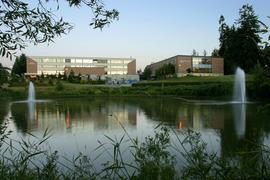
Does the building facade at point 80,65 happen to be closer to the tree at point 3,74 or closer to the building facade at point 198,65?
the building facade at point 198,65

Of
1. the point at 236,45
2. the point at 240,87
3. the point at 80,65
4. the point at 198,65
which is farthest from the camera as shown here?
the point at 80,65

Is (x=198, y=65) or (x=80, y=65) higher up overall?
(x=80, y=65)

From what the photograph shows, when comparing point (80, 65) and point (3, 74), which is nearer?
point (3, 74)

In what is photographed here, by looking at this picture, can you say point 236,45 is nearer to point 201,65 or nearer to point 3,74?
point 201,65

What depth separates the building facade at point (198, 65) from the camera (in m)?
98.8

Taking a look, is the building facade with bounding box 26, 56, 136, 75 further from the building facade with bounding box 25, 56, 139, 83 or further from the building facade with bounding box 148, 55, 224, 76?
the building facade with bounding box 148, 55, 224, 76

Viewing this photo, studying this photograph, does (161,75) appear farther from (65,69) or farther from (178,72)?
(65,69)

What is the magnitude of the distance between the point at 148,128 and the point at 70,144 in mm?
5008

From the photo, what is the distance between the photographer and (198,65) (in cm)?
10156

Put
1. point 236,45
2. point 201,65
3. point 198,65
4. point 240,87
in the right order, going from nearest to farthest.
A: point 240,87
point 236,45
point 201,65
point 198,65

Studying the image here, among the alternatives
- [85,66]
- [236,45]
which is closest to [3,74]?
[236,45]

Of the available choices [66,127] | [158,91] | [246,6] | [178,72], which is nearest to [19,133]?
[66,127]

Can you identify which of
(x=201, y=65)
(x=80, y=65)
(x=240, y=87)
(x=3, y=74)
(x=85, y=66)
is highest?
(x=80, y=65)

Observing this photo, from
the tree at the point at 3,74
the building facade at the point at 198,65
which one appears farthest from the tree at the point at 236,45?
the tree at the point at 3,74
